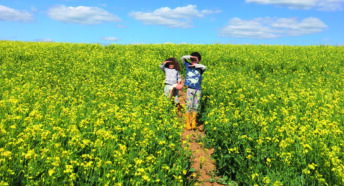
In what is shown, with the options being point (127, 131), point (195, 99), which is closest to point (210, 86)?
point (195, 99)

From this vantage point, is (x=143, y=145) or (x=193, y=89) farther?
(x=193, y=89)

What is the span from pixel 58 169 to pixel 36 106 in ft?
12.3

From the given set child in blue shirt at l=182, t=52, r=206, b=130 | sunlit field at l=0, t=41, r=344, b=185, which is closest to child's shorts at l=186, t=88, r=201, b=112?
child in blue shirt at l=182, t=52, r=206, b=130

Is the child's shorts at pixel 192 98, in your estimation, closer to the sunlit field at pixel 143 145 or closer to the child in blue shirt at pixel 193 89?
the child in blue shirt at pixel 193 89

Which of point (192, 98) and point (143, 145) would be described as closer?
point (143, 145)

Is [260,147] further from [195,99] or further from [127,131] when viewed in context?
[195,99]

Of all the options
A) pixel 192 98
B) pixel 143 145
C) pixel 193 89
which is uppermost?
pixel 193 89

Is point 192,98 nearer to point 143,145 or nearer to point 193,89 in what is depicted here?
point 193,89

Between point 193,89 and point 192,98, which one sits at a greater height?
point 193,89

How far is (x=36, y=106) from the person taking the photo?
6578 mm

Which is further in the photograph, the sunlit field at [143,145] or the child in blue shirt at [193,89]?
the child in blue shirt at [193,89]

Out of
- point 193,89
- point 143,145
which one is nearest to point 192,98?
point 193,89

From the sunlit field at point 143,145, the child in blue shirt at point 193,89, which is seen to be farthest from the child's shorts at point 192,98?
the sunlit field at point 143,145

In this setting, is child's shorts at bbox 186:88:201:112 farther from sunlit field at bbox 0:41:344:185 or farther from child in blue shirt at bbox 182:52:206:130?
sunlit field at bbox 0:41:344:185
